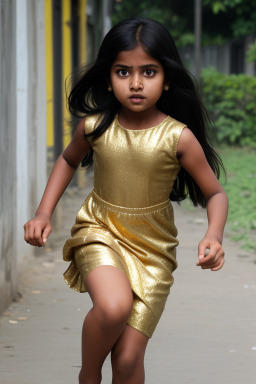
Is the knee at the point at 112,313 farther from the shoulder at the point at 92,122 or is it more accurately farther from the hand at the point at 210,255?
the shoulder at the point at 92,122

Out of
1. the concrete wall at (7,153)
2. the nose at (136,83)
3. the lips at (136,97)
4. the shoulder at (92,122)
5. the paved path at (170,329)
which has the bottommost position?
the paved path at (170,329)

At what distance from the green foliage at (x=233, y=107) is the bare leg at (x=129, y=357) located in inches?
562

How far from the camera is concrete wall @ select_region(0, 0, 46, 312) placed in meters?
5.29

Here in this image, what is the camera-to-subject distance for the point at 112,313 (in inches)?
120

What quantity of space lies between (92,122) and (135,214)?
0.40 m

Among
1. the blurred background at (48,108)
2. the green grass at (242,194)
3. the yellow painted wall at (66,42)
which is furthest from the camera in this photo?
the yellow painted wall at (66,42)

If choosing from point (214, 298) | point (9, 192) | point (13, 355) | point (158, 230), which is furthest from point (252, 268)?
point (158, 230)

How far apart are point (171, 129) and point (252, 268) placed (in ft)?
12.4

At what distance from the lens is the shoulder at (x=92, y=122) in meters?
3.41

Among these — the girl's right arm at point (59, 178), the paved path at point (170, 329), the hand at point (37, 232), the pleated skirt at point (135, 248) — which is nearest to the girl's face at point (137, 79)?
the girl's right arm at point (59, 178)

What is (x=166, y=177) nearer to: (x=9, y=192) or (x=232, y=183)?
(x=9, y=192)

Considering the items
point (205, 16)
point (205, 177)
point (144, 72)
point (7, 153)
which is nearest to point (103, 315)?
point (205, 177)

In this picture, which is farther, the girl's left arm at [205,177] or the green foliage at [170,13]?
the green foliage at [170,13]

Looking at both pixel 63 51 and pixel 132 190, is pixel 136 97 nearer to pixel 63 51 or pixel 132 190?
pixel 132 190
